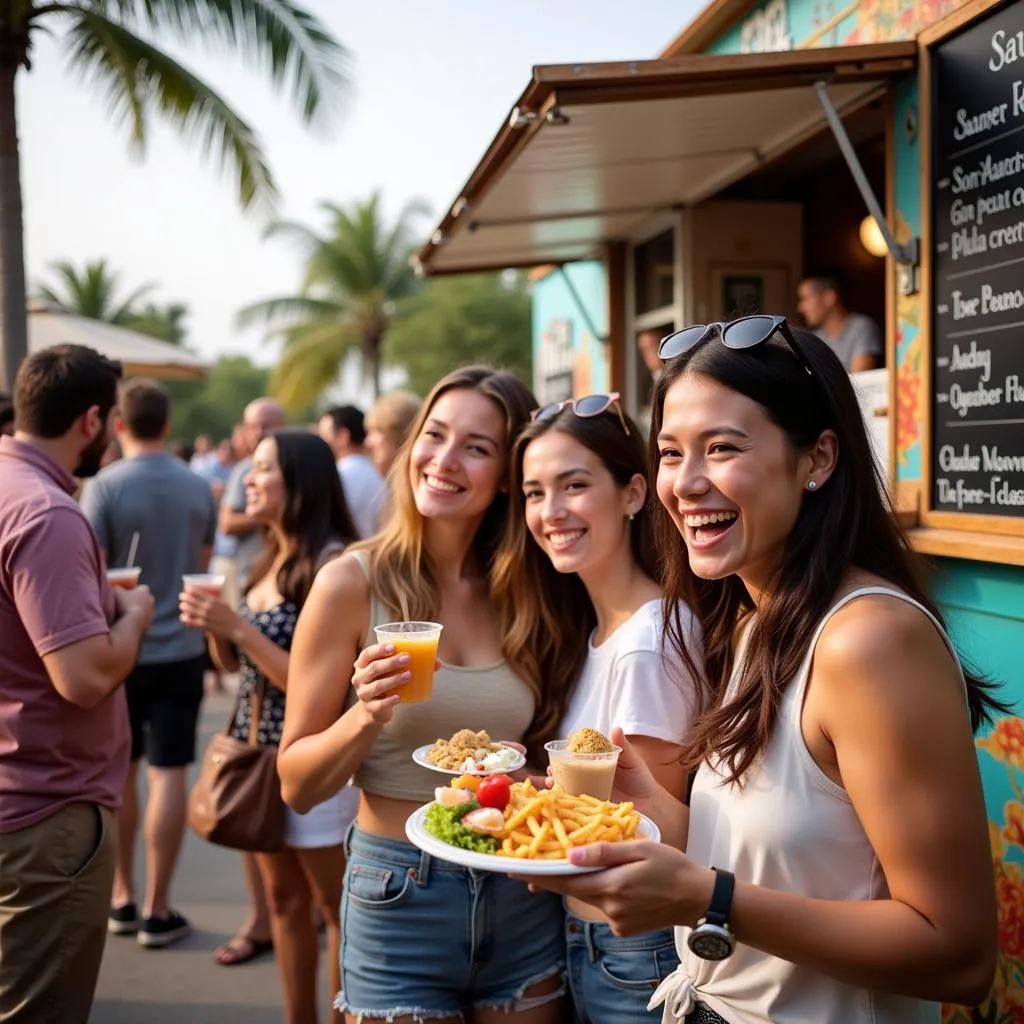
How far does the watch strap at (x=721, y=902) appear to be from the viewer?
1489 millimetres

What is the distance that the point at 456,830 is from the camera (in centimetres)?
179

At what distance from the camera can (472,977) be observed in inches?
93.8

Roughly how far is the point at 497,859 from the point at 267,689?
2407 millimetres

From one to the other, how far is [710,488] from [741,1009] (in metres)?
0.91

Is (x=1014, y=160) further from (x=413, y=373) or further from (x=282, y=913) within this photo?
(x=413, y=373)

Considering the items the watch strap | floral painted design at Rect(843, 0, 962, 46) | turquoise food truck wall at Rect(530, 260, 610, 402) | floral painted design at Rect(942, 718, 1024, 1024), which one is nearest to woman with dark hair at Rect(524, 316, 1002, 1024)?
the watch strap

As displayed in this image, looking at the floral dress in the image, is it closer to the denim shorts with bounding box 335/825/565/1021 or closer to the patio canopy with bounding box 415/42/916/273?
the denim shorts with bounding box 335/825/565/1021

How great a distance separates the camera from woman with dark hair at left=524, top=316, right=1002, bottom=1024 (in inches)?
57.1

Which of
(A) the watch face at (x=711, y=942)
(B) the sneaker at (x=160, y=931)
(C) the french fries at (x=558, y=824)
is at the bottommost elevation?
(B) the sneaker at (x=160, y=931)

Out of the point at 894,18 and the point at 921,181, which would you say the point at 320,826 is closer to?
the point at 921,181

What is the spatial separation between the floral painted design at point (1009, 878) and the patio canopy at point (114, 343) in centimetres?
732

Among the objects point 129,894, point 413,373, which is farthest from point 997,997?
point 413,373

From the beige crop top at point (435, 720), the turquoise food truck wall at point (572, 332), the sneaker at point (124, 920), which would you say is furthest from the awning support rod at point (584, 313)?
the beige crop top at point (435, 720)

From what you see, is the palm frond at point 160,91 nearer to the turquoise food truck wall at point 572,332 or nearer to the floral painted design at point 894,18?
the turquoise food truck wall at point 572,332
